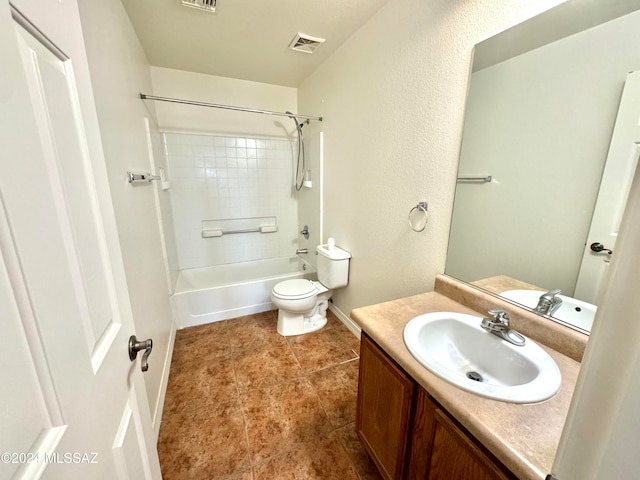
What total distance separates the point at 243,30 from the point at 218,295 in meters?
2.26

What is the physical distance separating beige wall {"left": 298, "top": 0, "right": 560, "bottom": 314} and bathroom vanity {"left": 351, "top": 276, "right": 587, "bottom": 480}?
426mm

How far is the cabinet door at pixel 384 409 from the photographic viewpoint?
0.94m

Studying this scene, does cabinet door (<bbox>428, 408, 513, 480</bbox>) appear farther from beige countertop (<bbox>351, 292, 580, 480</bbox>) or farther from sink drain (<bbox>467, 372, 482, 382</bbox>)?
sink drain (<bbox>467, 372, 482, 382</bbox>)

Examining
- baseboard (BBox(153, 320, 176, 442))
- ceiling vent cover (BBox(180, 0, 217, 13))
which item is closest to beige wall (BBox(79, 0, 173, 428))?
baseboard (BBox(153, 320, 176, 442))

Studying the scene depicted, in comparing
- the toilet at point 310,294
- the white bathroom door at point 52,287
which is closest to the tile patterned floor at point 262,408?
the toilet at point 310,294

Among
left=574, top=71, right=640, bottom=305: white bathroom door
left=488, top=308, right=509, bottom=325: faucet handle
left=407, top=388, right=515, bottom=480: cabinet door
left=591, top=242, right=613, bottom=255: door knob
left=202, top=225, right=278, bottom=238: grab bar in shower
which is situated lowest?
left=407, top=388, right=515, bottom=480: cabinet door

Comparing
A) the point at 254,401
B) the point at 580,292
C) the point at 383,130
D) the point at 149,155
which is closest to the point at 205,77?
the point at 149,155

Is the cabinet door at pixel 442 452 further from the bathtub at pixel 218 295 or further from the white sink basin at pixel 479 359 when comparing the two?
the bathtub at pixel 218 295

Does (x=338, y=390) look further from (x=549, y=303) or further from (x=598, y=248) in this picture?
(x=598, y=248)

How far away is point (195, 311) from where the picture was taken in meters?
2.49

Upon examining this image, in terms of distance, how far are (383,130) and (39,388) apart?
6.12 feet

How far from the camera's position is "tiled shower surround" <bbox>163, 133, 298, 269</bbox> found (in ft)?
9.29

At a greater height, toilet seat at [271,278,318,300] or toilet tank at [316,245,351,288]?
toilet tank at [316,245,351,288]

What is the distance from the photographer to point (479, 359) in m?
1.04
